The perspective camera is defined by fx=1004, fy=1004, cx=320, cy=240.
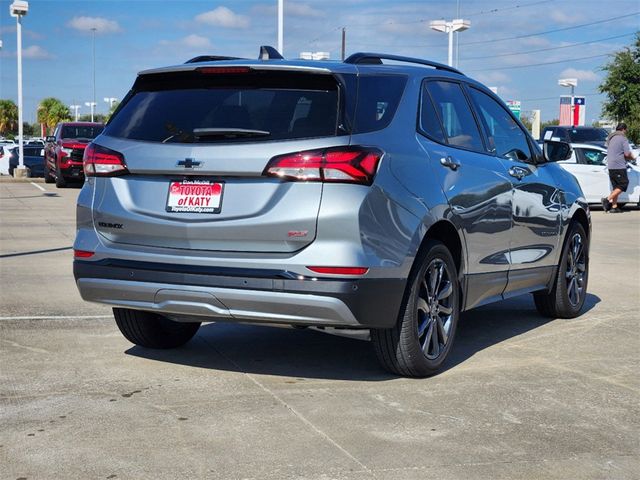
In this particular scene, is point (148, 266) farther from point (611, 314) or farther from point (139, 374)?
point (611, 314)

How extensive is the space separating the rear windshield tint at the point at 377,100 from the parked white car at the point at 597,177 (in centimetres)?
1741

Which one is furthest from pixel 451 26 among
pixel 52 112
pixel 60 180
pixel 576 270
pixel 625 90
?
pixel 52 112

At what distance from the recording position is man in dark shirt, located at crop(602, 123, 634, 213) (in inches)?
832

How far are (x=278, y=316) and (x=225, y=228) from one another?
544 millimetres

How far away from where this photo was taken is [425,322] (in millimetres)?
5980

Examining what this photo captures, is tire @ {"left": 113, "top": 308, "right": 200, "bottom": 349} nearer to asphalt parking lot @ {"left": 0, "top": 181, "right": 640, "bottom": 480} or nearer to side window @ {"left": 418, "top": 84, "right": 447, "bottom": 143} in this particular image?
asphalt parking lot @ {"left": 0, "top": 181, "right": 640, "bottom": 480}

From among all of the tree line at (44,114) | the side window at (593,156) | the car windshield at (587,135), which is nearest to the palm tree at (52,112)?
the tree line at (44,114)

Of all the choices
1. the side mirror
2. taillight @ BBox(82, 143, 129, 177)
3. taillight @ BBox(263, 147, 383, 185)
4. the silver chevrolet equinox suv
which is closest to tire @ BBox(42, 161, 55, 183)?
the side mirror

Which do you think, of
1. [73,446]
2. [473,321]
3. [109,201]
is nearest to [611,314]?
[473,321]

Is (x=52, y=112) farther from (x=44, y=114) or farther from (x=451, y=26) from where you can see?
(x=451, y=26)

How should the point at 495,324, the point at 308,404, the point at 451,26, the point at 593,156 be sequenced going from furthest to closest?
the point at 451,26 < the point at 593,156 < the point at 495,324 < the point at 308,404

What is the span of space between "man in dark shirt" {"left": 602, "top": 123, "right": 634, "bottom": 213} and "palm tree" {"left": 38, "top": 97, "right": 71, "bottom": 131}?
372ft

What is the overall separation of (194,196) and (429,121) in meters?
1.60

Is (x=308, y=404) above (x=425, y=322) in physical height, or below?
below
